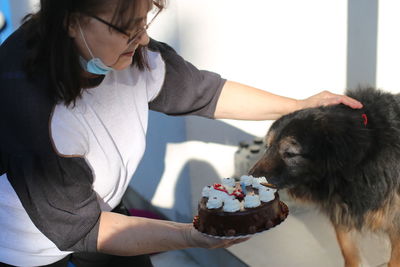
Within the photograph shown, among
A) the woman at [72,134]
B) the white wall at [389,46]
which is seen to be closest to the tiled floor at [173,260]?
the woman at [72,134]

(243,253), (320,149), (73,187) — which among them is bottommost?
(243,253)

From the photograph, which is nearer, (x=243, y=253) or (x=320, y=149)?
(x=320, y=149)

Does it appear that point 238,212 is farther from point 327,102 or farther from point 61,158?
point 327,102

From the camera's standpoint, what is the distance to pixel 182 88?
217 centimetres

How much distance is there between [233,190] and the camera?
1884 millimetres

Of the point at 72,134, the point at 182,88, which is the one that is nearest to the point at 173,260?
the point at 182,88

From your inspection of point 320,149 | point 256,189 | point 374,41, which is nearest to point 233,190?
point 256,189

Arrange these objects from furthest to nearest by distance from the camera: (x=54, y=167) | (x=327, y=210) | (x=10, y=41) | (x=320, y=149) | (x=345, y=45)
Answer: (x=345, y=45), (x=327, y=210), (x=320, y=149), (x=10, y=41), (x=54, y=167)

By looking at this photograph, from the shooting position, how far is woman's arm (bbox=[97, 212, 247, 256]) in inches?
67.0

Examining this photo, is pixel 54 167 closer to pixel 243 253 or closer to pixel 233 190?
pixel 233 190

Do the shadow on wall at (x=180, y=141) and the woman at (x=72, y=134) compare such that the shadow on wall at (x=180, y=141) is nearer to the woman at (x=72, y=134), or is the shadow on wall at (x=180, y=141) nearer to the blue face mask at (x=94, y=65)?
the woman at (x=72, y=134)

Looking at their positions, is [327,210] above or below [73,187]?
below

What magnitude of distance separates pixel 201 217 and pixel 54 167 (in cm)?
53

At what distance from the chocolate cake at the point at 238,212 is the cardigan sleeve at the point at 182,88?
49 cm
